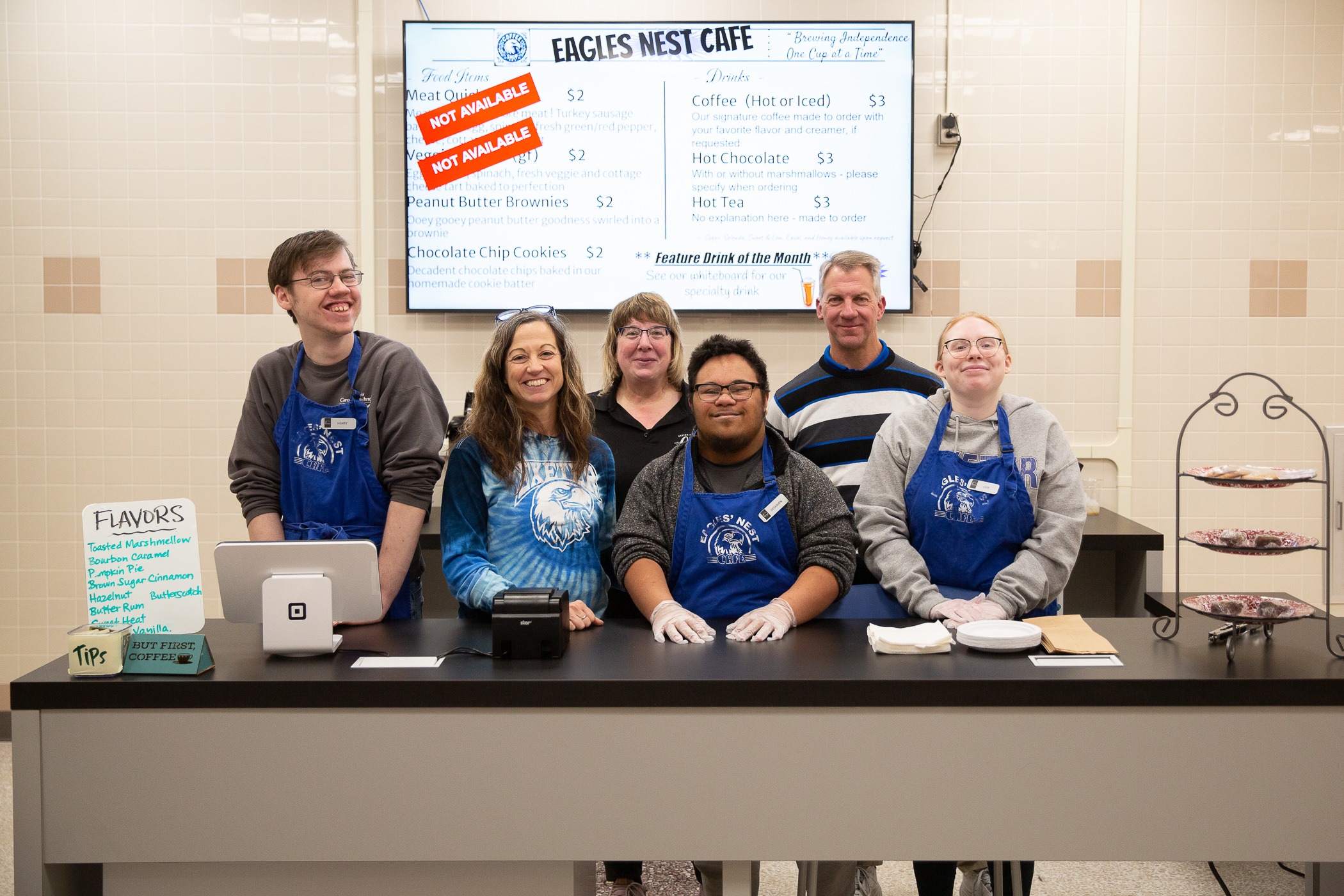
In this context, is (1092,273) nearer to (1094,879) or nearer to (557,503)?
(1094,879)

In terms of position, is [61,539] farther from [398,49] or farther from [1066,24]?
[1066,24]

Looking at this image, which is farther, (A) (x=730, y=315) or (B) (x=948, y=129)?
(A) (x=730, y=315)

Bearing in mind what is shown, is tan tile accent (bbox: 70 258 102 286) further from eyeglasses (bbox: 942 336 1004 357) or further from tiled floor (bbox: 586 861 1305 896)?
eyeglasses (bbox: 942 336 1004 357)

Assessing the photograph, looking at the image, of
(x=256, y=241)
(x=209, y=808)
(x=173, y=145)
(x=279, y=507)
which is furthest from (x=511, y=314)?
(x=173, y=145)

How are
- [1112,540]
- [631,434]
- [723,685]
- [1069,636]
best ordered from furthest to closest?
[1112,540] < [631,434] < [1069,636] < [723,685]

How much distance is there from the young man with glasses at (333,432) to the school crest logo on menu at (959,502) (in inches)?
46.7

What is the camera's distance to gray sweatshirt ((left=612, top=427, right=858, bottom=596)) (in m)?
2.21

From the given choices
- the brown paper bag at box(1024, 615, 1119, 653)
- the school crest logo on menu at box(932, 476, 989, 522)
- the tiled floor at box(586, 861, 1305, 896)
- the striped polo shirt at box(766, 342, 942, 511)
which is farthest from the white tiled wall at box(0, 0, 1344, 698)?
the brown paper bag at box(1024, 615, 1119, 653)

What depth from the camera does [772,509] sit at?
2223 millimetres

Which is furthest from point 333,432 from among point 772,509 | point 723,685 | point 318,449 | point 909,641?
point 909,641

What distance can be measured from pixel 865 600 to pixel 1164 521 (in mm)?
2245

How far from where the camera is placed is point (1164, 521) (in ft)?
13.3

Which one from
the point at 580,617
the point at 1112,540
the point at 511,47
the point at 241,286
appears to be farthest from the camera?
the point at 241,286

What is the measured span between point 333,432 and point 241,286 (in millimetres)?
2041
